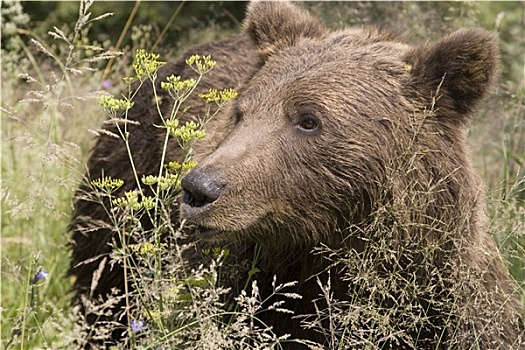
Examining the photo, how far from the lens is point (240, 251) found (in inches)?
184

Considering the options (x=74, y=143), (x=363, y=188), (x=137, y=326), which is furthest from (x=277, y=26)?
(x=74, y=143)

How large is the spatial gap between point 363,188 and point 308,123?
1.29 feet

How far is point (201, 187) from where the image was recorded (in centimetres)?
394

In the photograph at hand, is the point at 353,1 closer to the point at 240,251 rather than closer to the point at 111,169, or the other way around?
the point at 111,169

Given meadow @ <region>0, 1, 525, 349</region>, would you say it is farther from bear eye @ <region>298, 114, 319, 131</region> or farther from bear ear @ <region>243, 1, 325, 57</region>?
bear eye @ <region>298, 114, 319, 131</region>

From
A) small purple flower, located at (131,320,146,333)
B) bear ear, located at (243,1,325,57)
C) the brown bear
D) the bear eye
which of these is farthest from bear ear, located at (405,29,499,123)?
small purple flower, located at (131,320,146,333)

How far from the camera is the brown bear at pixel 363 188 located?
4.11 meters

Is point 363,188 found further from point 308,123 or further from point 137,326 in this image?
point 137,326

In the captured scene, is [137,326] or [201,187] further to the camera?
[137,326]

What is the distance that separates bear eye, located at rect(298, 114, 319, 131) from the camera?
14.4 ft

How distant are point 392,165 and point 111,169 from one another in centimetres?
260

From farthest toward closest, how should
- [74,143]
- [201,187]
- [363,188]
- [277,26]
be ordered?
[74,143] < [277,26] < [363,188] < [201,187]

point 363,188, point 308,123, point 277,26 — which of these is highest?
point 277,26

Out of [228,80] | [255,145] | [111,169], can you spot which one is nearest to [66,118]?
[111,169]
